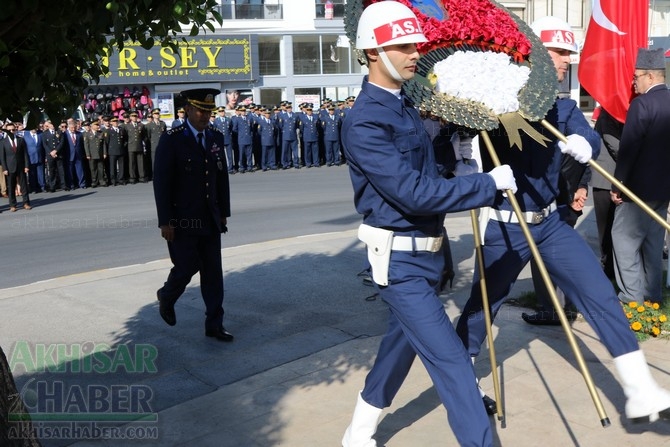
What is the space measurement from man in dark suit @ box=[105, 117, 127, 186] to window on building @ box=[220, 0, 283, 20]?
53.1 ft

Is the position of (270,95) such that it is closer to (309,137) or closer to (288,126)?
(288,126)

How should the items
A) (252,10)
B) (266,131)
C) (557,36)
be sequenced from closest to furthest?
(557,36) < (266,131) < (252,10)

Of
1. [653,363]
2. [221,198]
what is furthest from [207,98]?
[653,363]

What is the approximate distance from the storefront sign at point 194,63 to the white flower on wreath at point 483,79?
1135 inches

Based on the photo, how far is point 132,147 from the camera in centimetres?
2030

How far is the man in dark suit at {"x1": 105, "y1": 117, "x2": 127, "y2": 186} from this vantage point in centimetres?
1995

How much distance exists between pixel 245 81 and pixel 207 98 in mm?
29589

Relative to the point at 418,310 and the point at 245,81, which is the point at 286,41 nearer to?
the point at 245,81

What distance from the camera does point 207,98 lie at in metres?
5.88

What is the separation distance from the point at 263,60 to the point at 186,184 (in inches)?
1198

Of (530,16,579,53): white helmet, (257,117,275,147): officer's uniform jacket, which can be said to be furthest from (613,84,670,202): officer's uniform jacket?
(257,117,275,147): officer's uniform jacket

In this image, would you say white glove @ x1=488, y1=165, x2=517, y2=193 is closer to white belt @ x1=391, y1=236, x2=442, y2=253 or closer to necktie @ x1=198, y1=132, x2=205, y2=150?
white belt @ x1=391, y1=236, x2=442, y2=253

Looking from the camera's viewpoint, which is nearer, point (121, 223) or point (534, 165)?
point (534, 165)

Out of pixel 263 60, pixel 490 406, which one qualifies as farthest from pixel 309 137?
pixel 490 406
